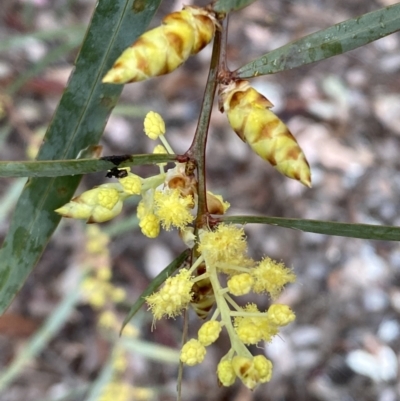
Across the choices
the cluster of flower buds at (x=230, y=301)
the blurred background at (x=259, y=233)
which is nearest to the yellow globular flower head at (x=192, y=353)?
the cluster of flower buds at (x=230, y=301)

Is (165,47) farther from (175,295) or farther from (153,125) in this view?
(175,295)

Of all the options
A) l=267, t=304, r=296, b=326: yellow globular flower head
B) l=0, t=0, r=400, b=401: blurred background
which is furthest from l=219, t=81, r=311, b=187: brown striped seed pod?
l=0, t=0, r=400, b=401: blurred background

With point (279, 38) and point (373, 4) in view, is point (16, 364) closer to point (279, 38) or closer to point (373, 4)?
point (279, 38)

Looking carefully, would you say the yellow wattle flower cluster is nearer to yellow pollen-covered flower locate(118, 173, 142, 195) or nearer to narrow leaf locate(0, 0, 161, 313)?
yellow pollen-covered flower locate(118, 173, 142, 195)

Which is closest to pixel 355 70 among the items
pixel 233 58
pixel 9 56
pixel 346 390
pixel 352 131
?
pixel 352 131

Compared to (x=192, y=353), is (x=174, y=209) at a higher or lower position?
higher

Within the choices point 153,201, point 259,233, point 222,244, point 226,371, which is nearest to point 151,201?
point 153,201
